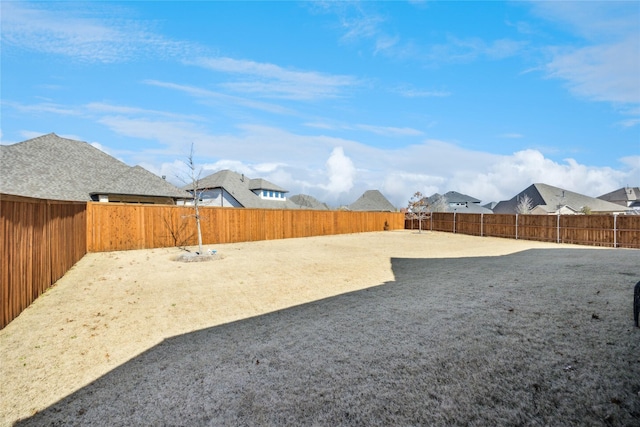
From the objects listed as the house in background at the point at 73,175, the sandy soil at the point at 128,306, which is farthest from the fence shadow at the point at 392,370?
the house in background at the point at 73,175

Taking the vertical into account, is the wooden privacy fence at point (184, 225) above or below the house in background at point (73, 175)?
below

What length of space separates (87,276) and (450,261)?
444 inches

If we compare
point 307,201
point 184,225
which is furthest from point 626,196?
point 184,225

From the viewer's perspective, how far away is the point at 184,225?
627 inches

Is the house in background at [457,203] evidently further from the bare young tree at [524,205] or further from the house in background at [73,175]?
the house in background at [73,175]

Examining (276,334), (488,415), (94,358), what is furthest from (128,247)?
(488,415)

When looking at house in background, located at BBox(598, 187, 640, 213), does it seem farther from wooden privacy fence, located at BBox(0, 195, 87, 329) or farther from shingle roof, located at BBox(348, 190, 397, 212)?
wooden privacy fence, located at BBox(0, 195, 87, 329)

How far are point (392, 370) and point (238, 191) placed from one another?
33.7 m

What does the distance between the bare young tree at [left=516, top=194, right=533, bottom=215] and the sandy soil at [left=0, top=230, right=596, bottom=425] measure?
38.4 m

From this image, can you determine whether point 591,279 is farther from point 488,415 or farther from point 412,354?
point 488,415

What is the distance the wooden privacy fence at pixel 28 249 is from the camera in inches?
197

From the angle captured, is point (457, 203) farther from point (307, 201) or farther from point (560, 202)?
point (307, 201)

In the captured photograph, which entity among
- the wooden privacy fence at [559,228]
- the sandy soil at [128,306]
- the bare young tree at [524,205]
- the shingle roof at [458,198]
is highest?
the shingle roof at [458,198]

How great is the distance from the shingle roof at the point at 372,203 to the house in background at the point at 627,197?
38.0 metres
